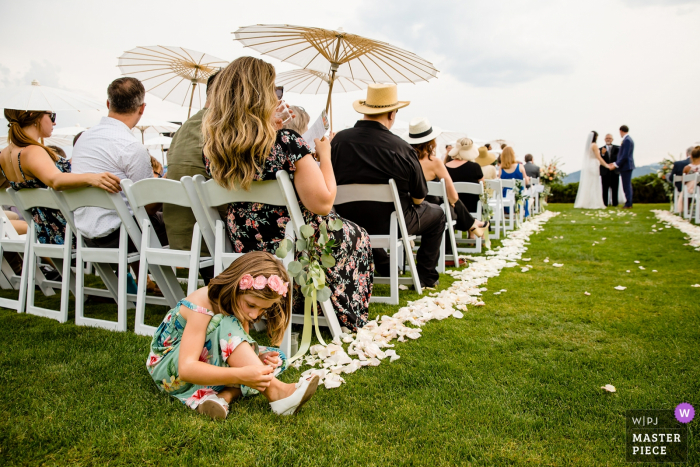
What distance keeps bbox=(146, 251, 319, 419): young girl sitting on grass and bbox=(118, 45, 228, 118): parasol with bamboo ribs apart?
4.29 meters

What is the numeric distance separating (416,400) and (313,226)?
121 cm

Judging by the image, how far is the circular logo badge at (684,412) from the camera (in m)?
1.85

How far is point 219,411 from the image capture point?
192 cm

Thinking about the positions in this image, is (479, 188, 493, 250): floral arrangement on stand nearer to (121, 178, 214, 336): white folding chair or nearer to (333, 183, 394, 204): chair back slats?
(333, 183, 394, 204): chair back slats

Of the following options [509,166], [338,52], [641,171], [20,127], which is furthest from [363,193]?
[641,171]

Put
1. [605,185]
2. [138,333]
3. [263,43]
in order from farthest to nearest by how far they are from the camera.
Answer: [605,185] < [263,43] < [138,333]

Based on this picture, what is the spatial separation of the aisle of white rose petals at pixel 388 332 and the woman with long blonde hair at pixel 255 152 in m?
0.73

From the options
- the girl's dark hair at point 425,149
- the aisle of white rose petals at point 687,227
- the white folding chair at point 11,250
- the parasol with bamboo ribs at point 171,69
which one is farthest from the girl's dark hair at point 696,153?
the white folding chair at point 11,250

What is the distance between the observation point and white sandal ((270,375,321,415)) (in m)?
1.91

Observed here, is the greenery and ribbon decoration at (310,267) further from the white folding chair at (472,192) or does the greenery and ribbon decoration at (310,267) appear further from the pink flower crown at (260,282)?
the white folding chair at (472,192)

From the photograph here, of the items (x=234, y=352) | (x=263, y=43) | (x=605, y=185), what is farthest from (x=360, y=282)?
(x=605, y=185)

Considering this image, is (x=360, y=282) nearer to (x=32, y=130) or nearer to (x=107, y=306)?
(x=107, y=306)

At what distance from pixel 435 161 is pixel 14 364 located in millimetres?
4115

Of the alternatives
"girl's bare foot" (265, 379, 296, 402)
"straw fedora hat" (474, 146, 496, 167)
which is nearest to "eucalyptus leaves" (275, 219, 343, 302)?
"girl's bare foot" (265, 379, 296, 402)
